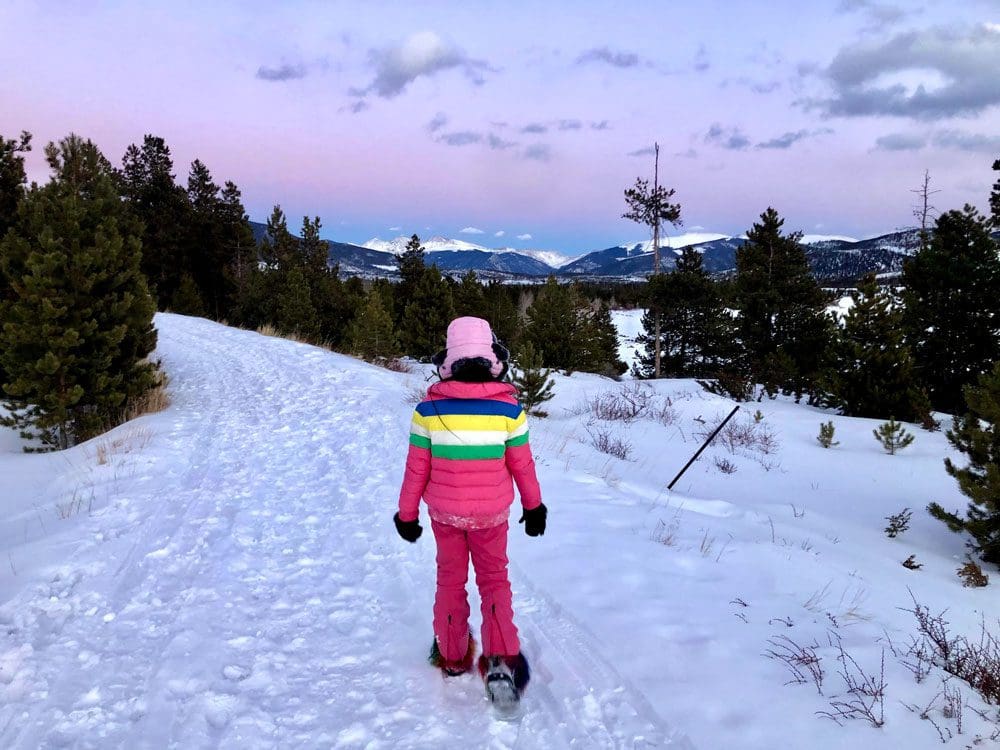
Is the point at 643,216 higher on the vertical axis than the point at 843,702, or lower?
higher

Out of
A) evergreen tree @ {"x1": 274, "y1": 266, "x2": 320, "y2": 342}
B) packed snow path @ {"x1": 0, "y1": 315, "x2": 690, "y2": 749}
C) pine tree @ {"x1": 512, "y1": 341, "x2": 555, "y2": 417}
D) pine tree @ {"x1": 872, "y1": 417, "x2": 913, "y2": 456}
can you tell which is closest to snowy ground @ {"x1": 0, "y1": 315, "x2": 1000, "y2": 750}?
packed snow path @ {"x1": 0, "y1": 315, "x2": 690, "y2": 749}

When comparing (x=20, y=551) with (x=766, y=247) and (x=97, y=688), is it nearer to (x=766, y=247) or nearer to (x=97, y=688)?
(x=97, y=688)

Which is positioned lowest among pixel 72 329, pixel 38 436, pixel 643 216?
pixel 38 436

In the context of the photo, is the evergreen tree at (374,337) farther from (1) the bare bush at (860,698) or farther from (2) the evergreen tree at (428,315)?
(1) the bare bush at (860,698)

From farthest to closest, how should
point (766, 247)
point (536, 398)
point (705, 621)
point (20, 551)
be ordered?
1. point (766, 247)
2. point (536, 398)
3. point (20, 551)
4. point (705, 621)

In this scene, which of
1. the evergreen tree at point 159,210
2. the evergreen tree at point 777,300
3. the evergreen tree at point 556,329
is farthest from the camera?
the evergreen tree at point 159,210

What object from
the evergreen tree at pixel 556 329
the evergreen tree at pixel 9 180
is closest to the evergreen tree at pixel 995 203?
the evergreen tree at pixel 556 329

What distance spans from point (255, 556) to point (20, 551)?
191 centimetres

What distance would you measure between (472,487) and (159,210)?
4187 centimetres

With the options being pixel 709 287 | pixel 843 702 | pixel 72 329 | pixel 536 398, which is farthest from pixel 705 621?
pixel 709 287

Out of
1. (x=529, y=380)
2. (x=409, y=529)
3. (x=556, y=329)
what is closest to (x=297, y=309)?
(x=556, y=329)

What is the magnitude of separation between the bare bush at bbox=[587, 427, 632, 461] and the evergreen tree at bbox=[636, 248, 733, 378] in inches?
556

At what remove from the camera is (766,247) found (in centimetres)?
2130

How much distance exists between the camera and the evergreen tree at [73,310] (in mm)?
9273
